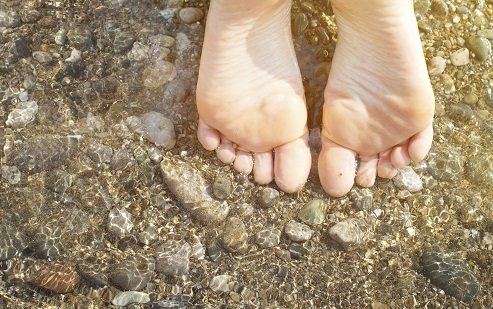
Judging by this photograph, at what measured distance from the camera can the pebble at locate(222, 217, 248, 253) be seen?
1.42 m

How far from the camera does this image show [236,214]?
4.81 feet

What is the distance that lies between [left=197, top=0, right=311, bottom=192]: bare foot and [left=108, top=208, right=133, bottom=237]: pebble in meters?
0.25

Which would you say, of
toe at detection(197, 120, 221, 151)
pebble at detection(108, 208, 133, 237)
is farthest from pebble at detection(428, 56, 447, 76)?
pebble at detection(108, 208, 133, 237)

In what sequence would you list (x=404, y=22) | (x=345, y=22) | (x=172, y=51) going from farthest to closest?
(x=172, y=51)
(x=345, y=22)
(x=404, y=22)

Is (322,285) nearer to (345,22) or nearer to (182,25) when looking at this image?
(345,22)

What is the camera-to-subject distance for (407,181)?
151cm

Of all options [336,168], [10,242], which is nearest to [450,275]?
[336,168]

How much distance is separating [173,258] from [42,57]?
641mm

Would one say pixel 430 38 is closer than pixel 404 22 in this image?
No

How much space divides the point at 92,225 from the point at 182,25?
23.9 inches

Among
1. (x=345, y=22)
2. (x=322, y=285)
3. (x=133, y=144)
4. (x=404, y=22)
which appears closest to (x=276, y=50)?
(x=345, y=22)

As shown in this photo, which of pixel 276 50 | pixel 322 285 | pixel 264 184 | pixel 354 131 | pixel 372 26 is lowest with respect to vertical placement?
pixel 322 285

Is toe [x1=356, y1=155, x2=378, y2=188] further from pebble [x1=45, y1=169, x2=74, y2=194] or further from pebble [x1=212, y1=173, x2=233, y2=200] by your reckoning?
pebble [x1=45, y1=169, x2=74, y2=194]

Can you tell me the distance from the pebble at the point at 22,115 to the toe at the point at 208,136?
16.5 inches
